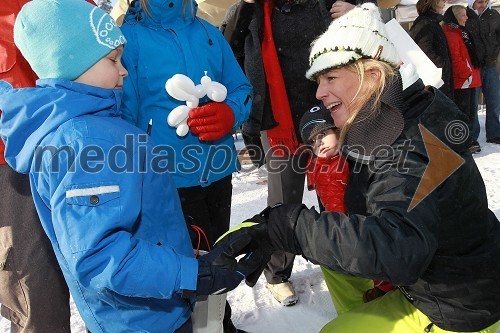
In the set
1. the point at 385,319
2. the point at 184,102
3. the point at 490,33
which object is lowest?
the point at 385,319

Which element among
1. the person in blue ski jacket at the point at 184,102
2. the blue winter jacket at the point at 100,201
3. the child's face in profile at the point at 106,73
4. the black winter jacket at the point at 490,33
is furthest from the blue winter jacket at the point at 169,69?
the black winter jacket at the point at 490,33

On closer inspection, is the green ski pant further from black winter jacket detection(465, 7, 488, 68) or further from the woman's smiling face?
black winter jacket detection(465, 7, 488, 68)

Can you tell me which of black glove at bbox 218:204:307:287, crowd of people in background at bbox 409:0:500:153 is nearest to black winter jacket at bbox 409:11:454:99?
crowd of people in background at bbox 409:0:500:153

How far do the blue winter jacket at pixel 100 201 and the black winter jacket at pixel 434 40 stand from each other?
179 inches

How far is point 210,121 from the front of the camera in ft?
6.46

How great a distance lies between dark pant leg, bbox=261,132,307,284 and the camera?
2703 mm

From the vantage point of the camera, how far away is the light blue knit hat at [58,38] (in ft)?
4.43

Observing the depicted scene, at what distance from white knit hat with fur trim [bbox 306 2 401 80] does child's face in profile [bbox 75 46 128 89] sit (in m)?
0.78

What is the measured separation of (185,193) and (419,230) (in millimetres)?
1088

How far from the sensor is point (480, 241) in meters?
1.63

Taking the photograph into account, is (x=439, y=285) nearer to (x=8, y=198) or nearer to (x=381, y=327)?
(x=381, y=327)

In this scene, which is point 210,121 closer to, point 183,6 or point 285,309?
point 183,6

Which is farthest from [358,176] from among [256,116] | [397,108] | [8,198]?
[8,198]

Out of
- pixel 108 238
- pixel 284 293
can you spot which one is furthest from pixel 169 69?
pixel 284 293
